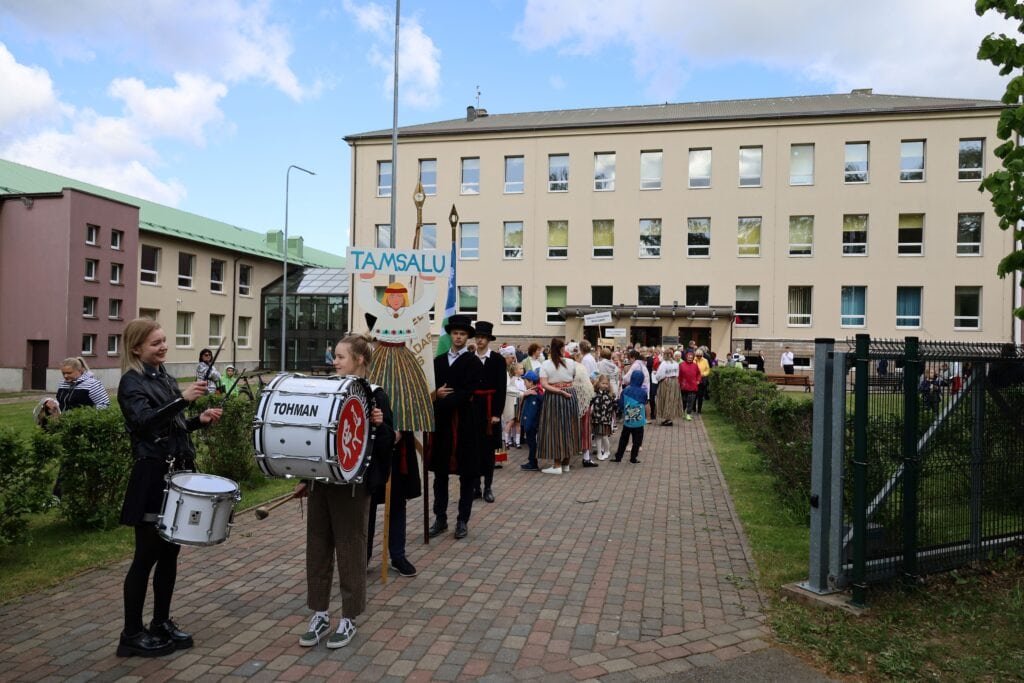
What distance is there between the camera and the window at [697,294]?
38656 millimetres

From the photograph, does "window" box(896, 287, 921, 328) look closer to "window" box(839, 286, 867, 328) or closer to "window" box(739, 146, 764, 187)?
"window" box(839, 286, 867, 328)

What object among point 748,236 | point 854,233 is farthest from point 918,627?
point 854,233

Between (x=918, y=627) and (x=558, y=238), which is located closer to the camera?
(x=918, y=627)

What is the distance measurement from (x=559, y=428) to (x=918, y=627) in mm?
6507

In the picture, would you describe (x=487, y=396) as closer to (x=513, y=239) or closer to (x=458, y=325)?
(x=458, y=325)

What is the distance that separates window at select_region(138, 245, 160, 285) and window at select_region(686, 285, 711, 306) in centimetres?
3026

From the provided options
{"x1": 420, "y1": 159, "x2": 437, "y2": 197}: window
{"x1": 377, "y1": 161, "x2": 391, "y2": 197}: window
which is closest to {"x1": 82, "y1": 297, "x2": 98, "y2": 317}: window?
{"x1": 377, "y1": 161, "x2": 391, "y2": 197}: window

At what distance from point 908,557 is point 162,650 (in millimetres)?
5135

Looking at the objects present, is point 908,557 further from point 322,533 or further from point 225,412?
point 225,412

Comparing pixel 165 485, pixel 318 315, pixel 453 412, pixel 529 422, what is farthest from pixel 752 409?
pixel 318 315

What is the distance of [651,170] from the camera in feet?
130

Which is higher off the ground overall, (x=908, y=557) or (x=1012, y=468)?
(x=1012, y=468)

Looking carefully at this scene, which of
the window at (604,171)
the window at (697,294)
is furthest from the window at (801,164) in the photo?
the window at (604,171)

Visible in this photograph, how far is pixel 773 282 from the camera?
1485 inches
